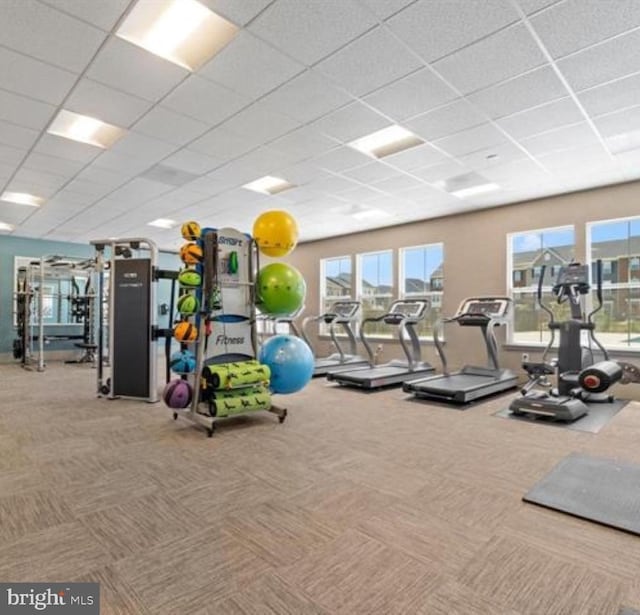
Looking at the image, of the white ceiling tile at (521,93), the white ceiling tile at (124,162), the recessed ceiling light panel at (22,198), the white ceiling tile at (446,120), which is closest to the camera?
the white ceiling tile at (521,93)

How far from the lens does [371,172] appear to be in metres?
5.54

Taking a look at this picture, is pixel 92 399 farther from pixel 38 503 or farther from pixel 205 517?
pixel 205 517

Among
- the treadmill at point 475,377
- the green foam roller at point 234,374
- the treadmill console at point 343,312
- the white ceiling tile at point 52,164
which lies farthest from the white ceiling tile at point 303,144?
the treadmill console at point 343,312

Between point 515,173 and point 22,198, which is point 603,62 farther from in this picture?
point 22,198

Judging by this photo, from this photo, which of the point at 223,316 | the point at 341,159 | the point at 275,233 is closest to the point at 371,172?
the point at 341,159

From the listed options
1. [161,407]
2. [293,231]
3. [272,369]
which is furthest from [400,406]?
[161,407]

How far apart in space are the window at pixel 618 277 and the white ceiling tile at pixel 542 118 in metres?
2.68

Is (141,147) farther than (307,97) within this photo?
Yes

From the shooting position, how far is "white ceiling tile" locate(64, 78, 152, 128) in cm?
354

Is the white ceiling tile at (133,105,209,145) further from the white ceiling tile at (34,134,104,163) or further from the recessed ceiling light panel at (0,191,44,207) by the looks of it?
the recessed ceiling light panel at (0,191,44,207)

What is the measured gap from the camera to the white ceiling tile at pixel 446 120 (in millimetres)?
3840

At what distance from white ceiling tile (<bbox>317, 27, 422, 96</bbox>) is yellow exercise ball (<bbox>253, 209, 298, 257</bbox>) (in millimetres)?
1501

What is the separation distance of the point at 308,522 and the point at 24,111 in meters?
4.39

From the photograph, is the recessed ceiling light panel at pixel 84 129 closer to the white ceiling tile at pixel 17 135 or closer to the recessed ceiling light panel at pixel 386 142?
the white ceiling tile at pixel 17 135
